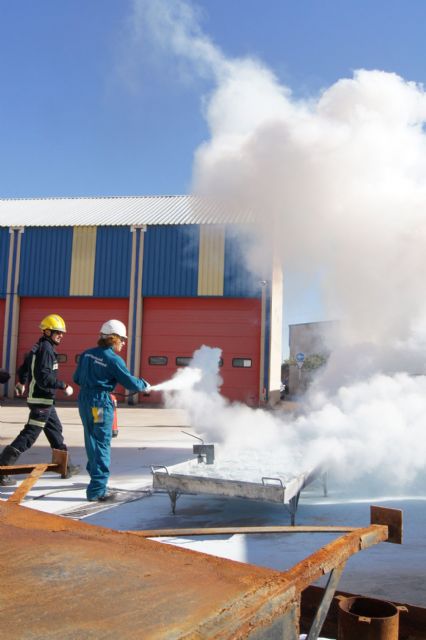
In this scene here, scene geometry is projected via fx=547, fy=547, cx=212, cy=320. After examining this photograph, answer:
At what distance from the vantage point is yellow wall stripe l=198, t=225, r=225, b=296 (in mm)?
18812

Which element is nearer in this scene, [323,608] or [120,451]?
[323,608]

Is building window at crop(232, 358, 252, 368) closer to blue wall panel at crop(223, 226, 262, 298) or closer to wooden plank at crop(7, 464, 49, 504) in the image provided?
blue wall panel at crop(223, 226, 262, 298)

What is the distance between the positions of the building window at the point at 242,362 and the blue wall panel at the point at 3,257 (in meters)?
8.87

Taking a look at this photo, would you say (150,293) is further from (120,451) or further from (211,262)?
(120,451)

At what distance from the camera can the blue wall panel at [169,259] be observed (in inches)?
756

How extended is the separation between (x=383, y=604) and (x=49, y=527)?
4.12ft

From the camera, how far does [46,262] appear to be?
789 inches

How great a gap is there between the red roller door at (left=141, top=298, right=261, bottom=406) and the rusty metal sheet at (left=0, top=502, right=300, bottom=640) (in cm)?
1678

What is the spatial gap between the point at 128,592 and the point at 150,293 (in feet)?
59.2

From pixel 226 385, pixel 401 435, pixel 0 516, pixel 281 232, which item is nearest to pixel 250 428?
pixel 401 435

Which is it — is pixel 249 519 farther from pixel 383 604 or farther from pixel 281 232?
pixel 281 232

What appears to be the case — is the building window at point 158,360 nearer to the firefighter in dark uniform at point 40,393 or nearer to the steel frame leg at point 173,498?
the firefighter in dark uniform at point 40,393

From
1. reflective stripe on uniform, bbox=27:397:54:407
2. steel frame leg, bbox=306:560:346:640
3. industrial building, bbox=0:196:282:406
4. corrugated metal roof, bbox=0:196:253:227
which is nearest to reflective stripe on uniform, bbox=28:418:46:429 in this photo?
reflective stripe on uniform, bbox=27:397:54:407

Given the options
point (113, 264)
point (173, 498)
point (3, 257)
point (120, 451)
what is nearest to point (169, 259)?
point (113, 264)
